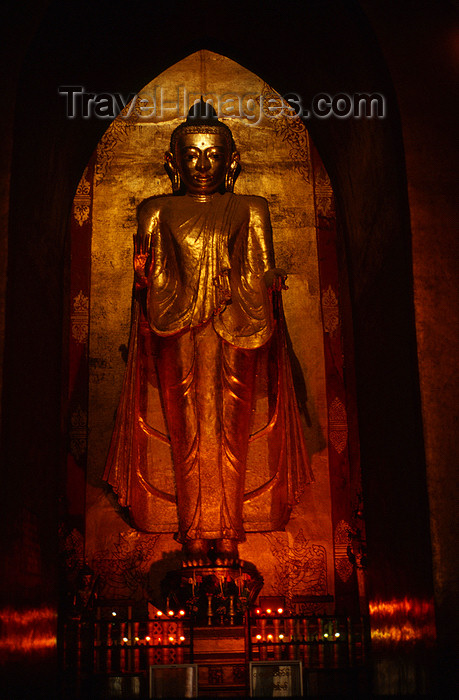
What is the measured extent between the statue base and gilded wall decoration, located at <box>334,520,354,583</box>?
1.69 ft

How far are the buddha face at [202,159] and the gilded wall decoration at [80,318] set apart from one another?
1038 millimetres

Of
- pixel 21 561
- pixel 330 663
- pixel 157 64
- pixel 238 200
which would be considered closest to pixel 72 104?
pixel 157 64

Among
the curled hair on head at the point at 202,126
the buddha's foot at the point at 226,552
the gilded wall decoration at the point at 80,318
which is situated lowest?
the buddha's foot at the point at 226,552

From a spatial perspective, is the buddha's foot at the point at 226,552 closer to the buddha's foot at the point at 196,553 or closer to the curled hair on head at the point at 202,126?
the buddha's foot at the point at 196,553

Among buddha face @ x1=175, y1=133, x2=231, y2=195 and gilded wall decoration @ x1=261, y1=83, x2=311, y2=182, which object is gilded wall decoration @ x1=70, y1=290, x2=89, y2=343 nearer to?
buddha face @ x1=175, y1=133, x2=231, y2=195

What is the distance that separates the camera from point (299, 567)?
5770 mm

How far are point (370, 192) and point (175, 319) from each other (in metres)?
1.54

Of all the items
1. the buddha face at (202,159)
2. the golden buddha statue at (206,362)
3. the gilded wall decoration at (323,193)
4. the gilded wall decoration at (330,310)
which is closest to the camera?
the golden buddha statue at (206,362)

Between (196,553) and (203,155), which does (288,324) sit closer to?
(203,155)

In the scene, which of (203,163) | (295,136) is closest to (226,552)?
(203,163)

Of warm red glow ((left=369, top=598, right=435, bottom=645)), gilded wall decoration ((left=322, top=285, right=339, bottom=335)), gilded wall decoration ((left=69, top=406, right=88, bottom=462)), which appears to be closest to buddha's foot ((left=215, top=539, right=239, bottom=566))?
warm red glow ((left=369, top=598, right=435, bottom=645))

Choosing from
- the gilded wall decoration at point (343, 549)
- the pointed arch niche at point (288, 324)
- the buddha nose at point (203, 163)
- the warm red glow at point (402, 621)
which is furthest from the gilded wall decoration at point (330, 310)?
the warm red glow at point (402, 621)

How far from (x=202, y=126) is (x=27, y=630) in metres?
3.43

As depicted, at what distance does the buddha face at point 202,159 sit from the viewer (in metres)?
6.13
